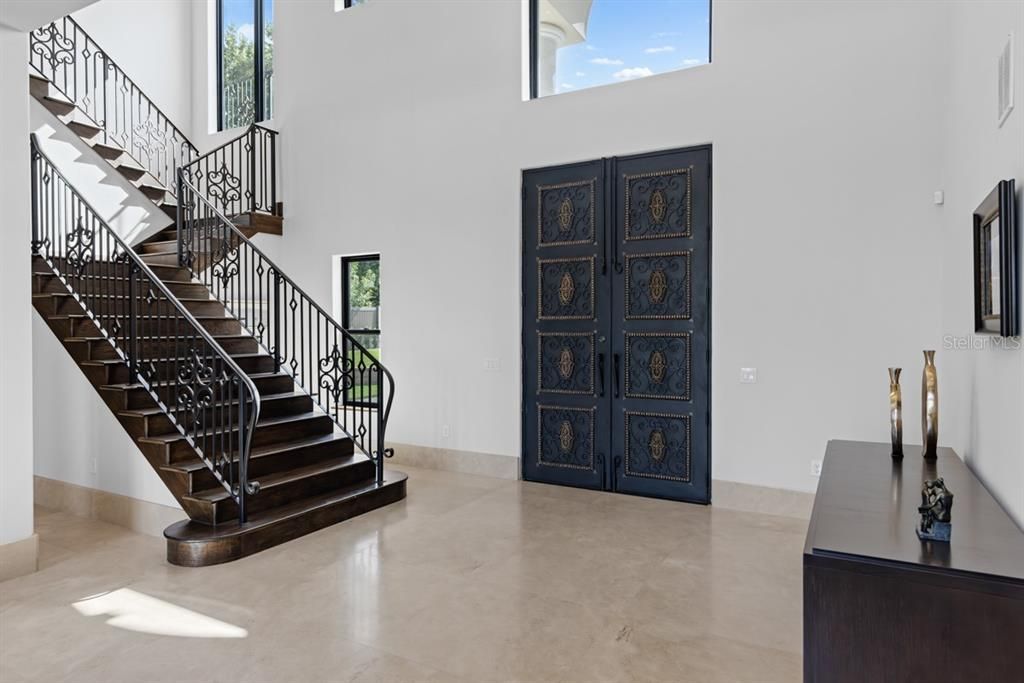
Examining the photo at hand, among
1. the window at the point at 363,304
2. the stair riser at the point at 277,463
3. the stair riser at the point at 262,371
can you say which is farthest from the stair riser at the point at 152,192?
the stair riser at the point at 277,463

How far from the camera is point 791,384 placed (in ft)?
16.1

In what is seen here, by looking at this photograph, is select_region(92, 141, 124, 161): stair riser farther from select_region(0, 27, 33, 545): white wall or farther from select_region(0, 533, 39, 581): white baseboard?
select_region(0, 533, 39, 581): white baseboard

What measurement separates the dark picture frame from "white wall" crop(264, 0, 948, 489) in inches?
74.0

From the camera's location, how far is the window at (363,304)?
23.7 ft

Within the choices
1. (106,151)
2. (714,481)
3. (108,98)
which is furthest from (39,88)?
(714,481)

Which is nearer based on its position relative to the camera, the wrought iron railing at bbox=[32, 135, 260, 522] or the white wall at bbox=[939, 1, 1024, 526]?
the white wall at bbox=[939, 1, 1024, 526]

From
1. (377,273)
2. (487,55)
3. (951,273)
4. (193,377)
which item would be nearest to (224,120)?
(377,273)

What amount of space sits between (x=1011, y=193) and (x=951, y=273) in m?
2.18

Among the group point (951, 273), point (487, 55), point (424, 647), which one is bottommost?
point (424, 647)

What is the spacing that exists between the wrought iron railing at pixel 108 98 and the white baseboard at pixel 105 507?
14.8 ft

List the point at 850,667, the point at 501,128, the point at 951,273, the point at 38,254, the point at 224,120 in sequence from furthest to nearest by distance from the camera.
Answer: the point at 224,120 < the point at 501,128 < the point at 38,254 < the point at 951,273 < the point at 850,667

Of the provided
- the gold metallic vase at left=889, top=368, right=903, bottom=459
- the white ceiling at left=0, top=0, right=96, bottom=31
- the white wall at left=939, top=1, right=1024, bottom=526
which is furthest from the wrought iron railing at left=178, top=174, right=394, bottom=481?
the white wall at left=939, top=1, right=1024, bottom=526

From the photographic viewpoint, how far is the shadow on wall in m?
7.22

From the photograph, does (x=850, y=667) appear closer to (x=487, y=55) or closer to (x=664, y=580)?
(x=664, y=580)
